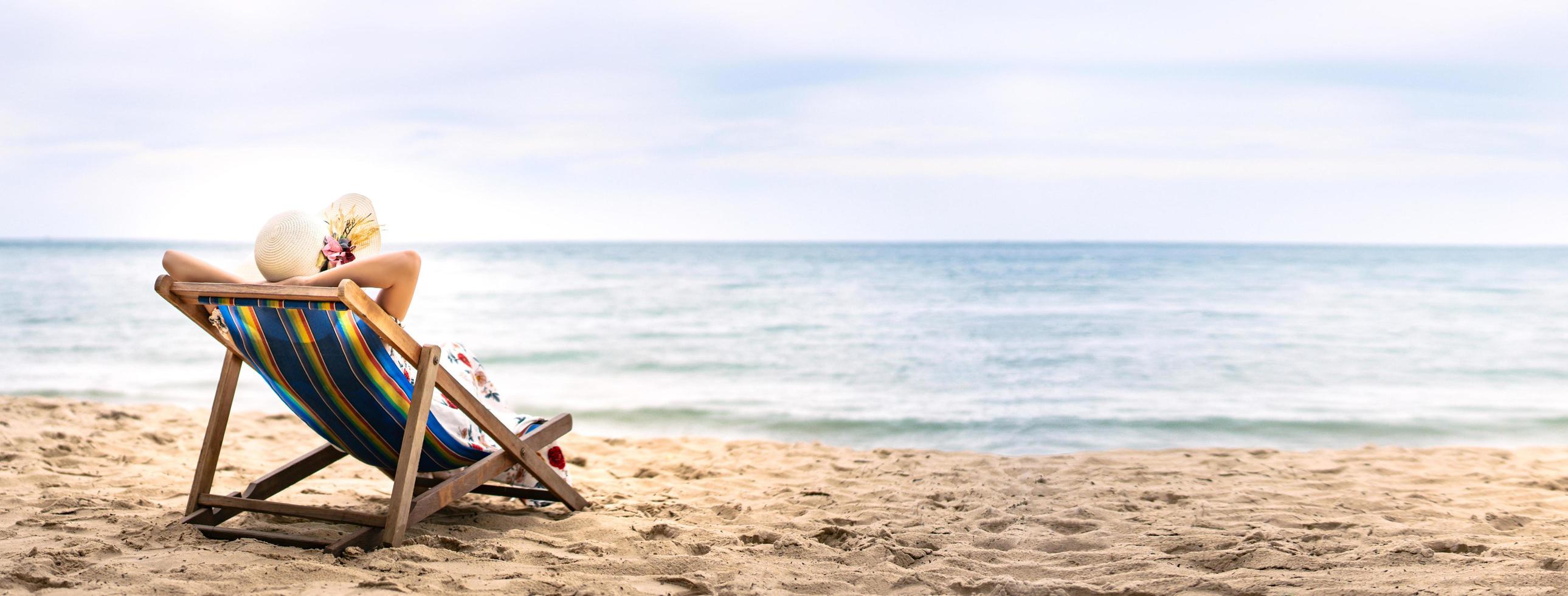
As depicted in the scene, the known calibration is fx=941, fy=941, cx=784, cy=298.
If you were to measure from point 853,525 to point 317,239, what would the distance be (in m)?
1.97

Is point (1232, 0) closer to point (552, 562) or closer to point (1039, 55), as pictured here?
point (1039, 55)

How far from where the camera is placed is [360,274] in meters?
2.61

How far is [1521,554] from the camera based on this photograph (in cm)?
288

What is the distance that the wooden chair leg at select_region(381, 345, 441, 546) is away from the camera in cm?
269

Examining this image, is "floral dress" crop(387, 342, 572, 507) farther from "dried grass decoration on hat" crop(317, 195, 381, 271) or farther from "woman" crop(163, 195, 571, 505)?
"dried grass decoration on hat" crop(317, 195, 381, 271)

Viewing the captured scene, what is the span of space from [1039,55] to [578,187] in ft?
65.4

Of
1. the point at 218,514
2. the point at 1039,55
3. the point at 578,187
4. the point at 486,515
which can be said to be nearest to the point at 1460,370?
the point at 486,515

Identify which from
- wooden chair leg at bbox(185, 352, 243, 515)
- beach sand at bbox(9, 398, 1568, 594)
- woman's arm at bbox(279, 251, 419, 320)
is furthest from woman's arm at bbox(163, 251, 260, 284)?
beach sand at bbox(9, 398, 1568, 594)

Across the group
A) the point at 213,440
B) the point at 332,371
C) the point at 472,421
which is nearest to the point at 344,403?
the point at 332,371

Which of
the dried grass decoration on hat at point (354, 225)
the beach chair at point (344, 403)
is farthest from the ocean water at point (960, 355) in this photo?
the dried grass decoration on hat at point (354, 225)

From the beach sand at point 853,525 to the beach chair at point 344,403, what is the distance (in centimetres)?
13

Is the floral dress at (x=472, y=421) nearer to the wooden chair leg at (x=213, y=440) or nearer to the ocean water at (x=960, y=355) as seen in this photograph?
the wooden chair leg at (x=213, y=440)

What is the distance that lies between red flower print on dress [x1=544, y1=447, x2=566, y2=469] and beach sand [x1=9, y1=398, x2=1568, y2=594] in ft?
0.69

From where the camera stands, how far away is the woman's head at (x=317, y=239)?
2.59 metres
